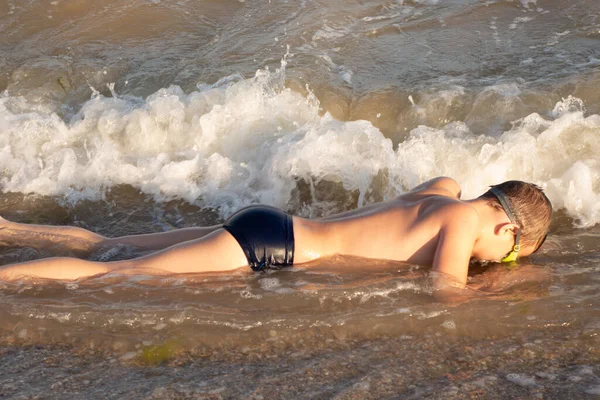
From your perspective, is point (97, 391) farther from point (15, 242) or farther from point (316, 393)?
point (15, 242)

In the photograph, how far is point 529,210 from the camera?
13.5 feet

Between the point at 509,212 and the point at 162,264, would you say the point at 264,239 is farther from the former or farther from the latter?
the point at 509,212

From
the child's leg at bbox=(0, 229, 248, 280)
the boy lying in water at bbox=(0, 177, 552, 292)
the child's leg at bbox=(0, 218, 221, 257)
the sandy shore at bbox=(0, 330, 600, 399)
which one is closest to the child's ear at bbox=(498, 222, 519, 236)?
the boy lying in water at bbox=(0, 177, 552, 292)

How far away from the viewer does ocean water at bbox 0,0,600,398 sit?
3.44 metres

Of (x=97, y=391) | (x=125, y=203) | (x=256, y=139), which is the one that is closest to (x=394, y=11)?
(x=256, y=139)

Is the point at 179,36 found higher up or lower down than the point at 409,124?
higher up

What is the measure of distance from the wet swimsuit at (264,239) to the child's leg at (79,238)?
41 cm

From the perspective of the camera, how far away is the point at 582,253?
4.39m

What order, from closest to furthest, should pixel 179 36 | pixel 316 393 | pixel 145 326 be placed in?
pixel 316 393, pixel 145 326, pixel 179 36

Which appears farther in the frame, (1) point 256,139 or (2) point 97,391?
(1) point 256,139

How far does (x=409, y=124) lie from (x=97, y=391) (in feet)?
12.0

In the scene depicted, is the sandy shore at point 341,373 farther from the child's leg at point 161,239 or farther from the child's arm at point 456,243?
Result: the child's leg at point 161,239

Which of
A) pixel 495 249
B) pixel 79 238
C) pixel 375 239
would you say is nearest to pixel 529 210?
pixel 495 249

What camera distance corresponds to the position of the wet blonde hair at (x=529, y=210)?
4102 millimetres
